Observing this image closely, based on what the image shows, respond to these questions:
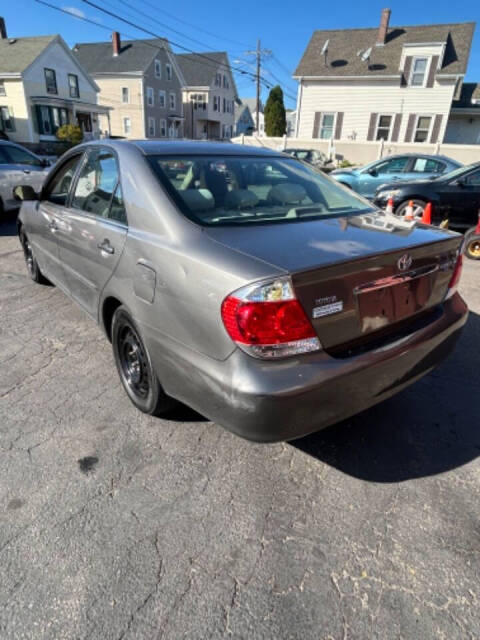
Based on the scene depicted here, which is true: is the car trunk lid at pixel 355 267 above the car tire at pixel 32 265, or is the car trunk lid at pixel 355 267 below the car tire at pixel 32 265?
above

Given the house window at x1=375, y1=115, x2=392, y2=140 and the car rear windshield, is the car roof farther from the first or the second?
the house window at x1=375, y1=115, x2=392, y2=140

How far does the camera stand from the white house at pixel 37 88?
95.3 ft

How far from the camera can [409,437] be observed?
2.58 m

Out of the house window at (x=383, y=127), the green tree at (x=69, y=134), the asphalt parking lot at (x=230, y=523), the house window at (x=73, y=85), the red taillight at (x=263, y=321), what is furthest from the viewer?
the house window at (x=73, y=85)

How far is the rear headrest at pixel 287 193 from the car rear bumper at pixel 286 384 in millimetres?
1144

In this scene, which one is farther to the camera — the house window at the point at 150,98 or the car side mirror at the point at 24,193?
the house window at the point at 150,98

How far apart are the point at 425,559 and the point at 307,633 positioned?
0.65 m

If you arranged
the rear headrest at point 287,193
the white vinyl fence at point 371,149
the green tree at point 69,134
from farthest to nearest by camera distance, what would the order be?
the green tree at point 69,134 → the white vinyl fence at point 371,149 → the rear headrest at point 287,193

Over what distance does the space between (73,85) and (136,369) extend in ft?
124

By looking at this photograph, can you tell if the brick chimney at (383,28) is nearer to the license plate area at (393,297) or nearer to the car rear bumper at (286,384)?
the license plate area at (393,297)

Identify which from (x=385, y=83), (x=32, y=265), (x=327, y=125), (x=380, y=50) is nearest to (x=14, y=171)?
(x=32, y=265)

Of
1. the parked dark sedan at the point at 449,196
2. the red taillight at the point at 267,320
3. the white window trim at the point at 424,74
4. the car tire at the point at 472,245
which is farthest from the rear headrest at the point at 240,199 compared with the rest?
the white window trim at the point at 424,74

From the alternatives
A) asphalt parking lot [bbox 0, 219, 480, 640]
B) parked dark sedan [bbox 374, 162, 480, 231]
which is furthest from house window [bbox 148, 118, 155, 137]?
asphalt parking lot [bbox 0, 219, 480, 640]

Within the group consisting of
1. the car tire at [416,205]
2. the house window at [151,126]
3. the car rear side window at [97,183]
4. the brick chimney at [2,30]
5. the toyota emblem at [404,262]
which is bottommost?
the car tire at [416,205]
